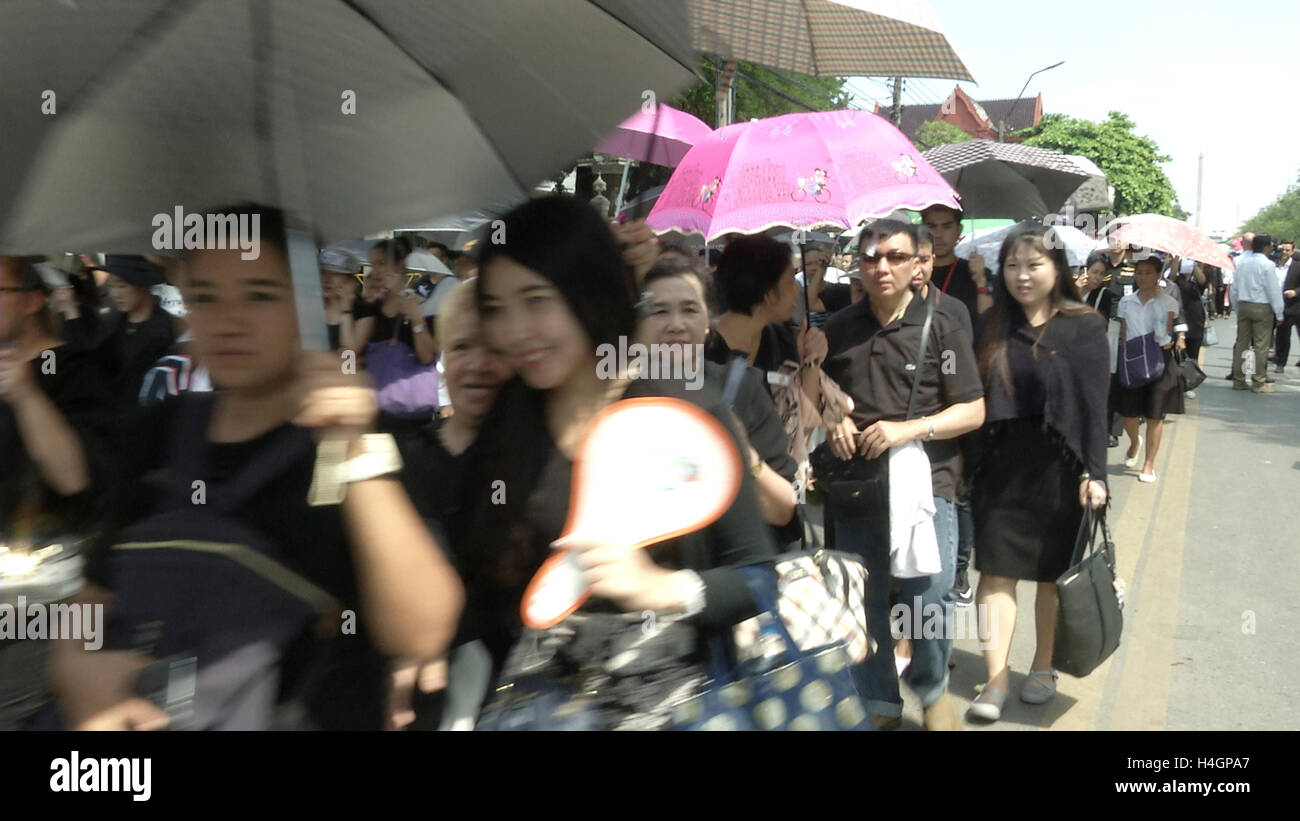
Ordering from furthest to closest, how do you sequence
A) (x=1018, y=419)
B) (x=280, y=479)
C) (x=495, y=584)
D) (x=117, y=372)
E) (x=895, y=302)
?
(x=1018, y=419), (x=895, y=302), (x=117, y=372), (x=495, y=584), (x=280, y=479)

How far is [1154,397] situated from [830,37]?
257 inches

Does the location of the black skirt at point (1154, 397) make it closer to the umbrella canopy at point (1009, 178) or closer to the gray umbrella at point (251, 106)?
the umbrella canopy at point (1009, 178)

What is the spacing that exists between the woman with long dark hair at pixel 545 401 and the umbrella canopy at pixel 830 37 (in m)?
1.61

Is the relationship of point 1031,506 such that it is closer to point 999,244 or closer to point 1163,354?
point 999,244

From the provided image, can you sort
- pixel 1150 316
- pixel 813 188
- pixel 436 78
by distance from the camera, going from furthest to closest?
pixel 1150 316 < pixel 813 188 < pixel 436 78

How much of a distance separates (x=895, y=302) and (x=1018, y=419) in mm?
762

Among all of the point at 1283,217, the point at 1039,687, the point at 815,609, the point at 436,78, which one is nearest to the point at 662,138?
the point at 1039,687

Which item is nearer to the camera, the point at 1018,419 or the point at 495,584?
the point at 495,584

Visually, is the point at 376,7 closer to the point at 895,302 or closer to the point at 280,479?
the point at 280,479

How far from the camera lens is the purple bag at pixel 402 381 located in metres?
4.67

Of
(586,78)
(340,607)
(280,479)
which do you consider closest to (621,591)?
(340,607)

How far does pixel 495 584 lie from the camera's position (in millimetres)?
1974

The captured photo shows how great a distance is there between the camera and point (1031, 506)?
4.30m

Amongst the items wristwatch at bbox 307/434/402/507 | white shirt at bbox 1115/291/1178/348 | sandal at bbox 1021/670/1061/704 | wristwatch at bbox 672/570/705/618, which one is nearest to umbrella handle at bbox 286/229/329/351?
wristwatch at bbox 307/434/402/507
